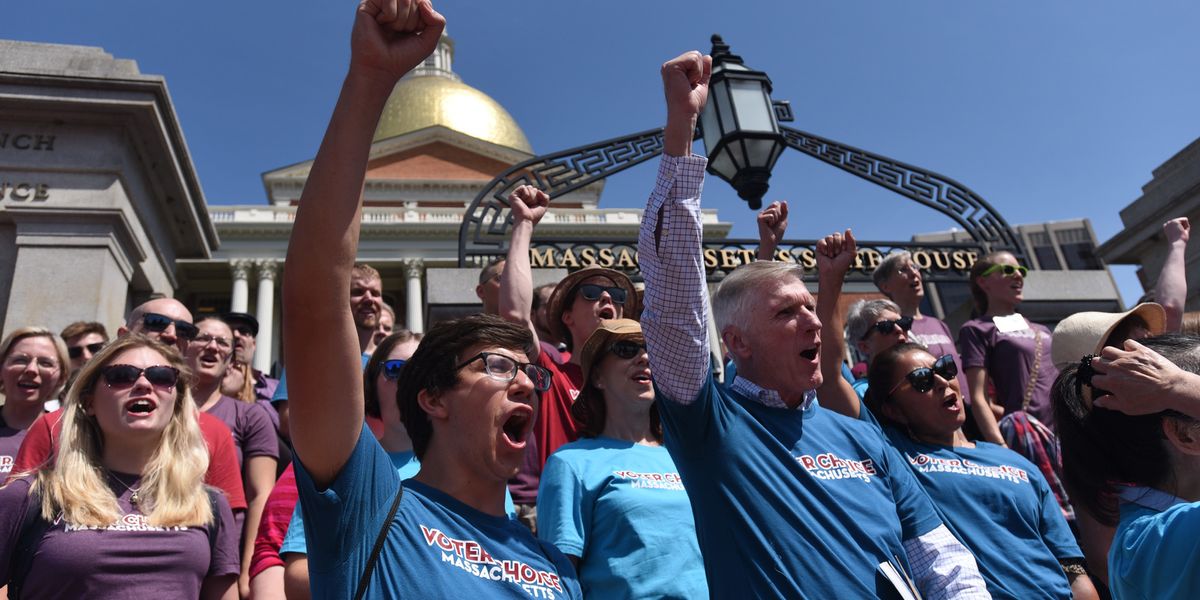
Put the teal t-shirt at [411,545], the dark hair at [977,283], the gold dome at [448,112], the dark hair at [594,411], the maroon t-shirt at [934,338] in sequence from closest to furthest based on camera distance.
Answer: the teal t-shirt at [411,545]
the dark hair at [594,411]
the maroon t-shirt at [934,338]
the dark hair at [977,283]
the gold dome at [448,112]

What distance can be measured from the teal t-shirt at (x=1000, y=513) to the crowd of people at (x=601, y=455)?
0.04ft

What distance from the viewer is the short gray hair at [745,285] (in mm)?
2998

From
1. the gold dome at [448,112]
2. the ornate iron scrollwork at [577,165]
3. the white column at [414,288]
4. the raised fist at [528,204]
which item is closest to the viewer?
the raised fist at [528,204]

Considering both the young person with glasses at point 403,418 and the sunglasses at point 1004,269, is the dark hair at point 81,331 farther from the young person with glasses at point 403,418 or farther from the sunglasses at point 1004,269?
the sunglasses at point 1004,269

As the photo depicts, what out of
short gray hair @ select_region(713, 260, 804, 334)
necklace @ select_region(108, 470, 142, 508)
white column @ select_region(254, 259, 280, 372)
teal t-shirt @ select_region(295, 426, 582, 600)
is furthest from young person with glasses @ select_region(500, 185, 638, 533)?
white column @ select_region(254, 259, 280, 372)

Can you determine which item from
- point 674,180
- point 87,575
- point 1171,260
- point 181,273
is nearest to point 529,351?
point 674,180

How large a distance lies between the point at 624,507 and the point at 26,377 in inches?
139

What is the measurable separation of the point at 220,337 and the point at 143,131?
156 inches

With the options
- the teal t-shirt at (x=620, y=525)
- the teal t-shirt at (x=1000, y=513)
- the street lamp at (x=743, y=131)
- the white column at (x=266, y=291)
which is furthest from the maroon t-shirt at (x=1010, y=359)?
the white column at (x=266, y=291)

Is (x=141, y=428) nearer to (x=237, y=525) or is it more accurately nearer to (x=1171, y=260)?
(x=237, y=525)

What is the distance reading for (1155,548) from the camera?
214 cm

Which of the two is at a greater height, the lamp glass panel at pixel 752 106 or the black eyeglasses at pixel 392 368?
the lamp glass panel at pixel 752 106

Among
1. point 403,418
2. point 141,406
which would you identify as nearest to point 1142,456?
point 403,418

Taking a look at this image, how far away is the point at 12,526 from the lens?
2.95 meters
